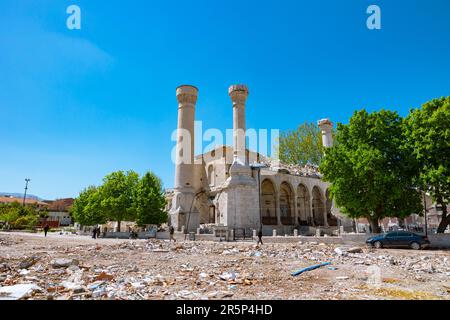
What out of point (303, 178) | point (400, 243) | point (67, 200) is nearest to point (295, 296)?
point (400, 243)

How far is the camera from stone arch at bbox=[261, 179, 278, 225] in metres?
42.2

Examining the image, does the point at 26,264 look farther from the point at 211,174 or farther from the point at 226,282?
the point at 211,174

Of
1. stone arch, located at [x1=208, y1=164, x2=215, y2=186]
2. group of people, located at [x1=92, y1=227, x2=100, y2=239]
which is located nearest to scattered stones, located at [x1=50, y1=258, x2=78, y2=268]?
group of people, located at [x1=92, y1=227, x2=100, y2=239]

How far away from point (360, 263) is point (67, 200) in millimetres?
98244

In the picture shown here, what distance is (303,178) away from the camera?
44062 mm

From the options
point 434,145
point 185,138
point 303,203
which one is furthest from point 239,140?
point 434,145

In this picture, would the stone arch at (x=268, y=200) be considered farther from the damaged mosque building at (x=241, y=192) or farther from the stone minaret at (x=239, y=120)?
the stone minaret at (x=239, y=120)

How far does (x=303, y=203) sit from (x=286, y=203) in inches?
98.2

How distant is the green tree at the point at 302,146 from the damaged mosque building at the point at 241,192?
3344 millimetres

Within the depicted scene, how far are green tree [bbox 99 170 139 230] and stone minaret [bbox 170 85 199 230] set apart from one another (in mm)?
5749

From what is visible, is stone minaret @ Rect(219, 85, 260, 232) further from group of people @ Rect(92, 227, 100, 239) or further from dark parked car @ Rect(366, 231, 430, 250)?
dark parked car @ Rect(366, 231, 430, 250)

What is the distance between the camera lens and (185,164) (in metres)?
38.3

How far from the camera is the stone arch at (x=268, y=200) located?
42.2 metres
